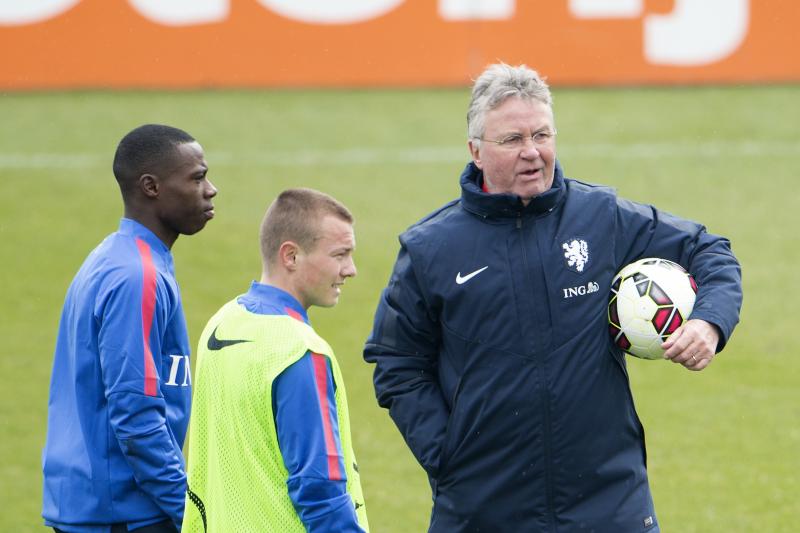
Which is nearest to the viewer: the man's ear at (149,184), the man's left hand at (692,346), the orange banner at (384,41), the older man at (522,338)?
the man's left hand at (692,346)

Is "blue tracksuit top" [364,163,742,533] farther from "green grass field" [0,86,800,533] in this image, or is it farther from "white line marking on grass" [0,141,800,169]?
"white line marking on grass" [0,141,800,169]

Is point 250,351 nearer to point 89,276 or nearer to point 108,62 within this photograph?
point 89,276

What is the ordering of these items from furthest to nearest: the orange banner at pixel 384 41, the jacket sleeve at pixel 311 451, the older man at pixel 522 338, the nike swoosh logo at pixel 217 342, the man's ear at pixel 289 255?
the orange banner at pixel 384 41
the older man at pixel 522 338
the man's ear at pixel 289 255
the nike swoosh logo at pixel 217 342
the jacket sleeve at pixel 311 451

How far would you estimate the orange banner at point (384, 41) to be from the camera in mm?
17703

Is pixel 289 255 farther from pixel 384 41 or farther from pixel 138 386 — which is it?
pixel 384 41

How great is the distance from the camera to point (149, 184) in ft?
16.9

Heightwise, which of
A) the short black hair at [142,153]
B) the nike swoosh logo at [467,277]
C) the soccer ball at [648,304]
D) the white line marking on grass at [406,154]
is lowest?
the soccer ball at [648,304]

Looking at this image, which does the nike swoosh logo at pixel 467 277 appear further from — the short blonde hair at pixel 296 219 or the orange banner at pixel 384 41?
the orange banner at pixel 384 41

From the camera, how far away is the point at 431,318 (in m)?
4.85

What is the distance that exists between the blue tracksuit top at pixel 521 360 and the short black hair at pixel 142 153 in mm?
1038

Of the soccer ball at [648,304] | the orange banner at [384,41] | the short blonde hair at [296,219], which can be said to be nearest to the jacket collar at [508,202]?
the soccer ball at [648,304]

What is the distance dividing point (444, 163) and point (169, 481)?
1270 centimetres

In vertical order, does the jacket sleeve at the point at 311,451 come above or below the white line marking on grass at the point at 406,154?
below

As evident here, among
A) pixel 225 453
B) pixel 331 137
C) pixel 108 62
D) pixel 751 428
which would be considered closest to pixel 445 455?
pixel 225 453
